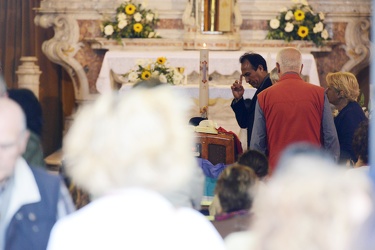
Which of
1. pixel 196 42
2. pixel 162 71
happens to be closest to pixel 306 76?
pixel 196 42

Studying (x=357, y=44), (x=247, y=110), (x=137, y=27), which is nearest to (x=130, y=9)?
(x=137, y=27)

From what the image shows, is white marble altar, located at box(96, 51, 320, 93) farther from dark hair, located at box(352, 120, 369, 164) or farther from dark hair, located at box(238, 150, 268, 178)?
dark hair, located at box(238, 150, 268, 178)

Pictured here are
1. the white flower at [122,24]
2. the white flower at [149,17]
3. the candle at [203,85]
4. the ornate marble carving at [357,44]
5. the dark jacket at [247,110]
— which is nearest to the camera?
the dark jacket at [247,110]

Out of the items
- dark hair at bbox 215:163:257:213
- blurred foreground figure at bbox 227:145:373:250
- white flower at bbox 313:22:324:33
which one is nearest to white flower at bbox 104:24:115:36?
white flower at bbox 313:22:324:33

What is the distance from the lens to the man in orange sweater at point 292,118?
20.9ft

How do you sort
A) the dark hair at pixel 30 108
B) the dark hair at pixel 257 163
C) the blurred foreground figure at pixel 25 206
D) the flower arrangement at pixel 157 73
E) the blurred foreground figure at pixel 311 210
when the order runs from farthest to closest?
the flower arrangement at pixel 157 73, the dark hair at pixel 257 163, the dark hair at pixel 30 108, the blurred foreground figure at pixel 25 206, the blurred foreground figure at pixel 311 210

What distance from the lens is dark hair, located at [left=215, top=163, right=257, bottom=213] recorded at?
12.6 feet

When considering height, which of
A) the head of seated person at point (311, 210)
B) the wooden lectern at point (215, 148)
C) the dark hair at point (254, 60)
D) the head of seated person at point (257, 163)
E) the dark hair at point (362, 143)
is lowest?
the wooden lectern at point (215, 148)

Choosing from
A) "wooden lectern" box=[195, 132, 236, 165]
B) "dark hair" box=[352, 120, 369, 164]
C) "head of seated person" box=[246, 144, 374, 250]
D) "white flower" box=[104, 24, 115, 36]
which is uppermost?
"white flower" box=[104, 24, 115, 36]

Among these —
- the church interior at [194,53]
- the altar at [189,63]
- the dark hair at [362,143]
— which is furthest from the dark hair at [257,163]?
the altar at [189,63]

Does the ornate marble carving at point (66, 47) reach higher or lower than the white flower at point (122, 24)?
lower

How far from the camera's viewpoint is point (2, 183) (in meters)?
3.53

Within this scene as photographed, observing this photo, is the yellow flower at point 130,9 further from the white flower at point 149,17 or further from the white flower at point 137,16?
the white flower at point 149,17

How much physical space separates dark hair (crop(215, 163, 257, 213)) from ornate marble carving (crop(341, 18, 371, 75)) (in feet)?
24.8
